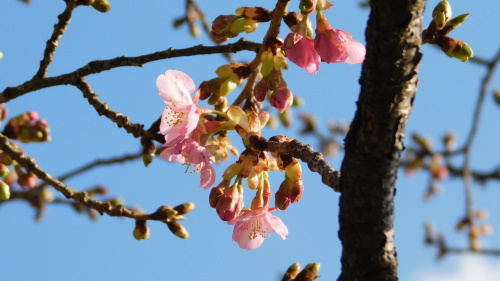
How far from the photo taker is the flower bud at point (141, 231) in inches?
103

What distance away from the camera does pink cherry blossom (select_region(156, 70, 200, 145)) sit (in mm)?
2046

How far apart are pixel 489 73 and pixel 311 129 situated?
2.80m

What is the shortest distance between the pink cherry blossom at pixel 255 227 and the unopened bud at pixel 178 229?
420 mm

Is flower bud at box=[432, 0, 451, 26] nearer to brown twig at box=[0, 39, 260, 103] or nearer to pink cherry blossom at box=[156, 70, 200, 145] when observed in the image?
brown twig at box=[0, 39, 260, 103]

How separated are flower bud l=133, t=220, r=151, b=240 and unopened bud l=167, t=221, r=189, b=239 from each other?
90 mm

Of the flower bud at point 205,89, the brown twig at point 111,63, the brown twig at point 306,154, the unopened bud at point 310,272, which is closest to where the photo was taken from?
the brown twig at point 306,154

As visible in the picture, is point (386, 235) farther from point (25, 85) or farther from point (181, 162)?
point (25, 85)

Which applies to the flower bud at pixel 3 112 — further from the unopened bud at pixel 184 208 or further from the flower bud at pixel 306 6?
the flower bud at pixel 306 6

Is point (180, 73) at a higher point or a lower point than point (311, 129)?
lower

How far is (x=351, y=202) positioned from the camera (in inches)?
58.5

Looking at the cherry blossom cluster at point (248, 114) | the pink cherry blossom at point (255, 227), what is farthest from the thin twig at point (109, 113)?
the pink cherry blossom at point (255, 227)

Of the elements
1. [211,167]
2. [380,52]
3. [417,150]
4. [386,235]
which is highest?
[417,150]

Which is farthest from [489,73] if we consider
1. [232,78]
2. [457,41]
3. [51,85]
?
[51,85]

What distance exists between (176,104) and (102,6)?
64 cm
